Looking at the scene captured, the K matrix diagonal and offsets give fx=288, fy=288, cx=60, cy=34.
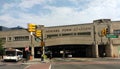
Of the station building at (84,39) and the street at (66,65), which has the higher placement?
the station building at (84,39)

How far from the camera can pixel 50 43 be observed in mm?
78812

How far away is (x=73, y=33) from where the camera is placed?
76.7 meters

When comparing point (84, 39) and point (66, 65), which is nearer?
point (66, 65)

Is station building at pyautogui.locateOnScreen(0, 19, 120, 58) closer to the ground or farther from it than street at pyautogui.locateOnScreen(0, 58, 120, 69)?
farther from it

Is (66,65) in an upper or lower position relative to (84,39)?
lower

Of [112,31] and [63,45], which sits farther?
[63,45]

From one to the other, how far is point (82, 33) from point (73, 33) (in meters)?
2.49

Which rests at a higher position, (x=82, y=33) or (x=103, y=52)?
(x=82, y=33)

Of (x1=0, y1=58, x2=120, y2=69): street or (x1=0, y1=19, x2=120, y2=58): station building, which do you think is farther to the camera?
(x1=0, y1=19, x2=120, y2=58): station building

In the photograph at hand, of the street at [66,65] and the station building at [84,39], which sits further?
the station building at [84,39]

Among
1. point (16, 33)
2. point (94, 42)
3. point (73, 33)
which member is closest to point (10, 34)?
point (16, 33)

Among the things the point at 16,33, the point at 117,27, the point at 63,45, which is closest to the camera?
the point at 117,27

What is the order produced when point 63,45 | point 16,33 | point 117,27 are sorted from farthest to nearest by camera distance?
point 16,33
point 63,45
point 117,27

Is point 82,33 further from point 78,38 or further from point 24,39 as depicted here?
point 24,39
